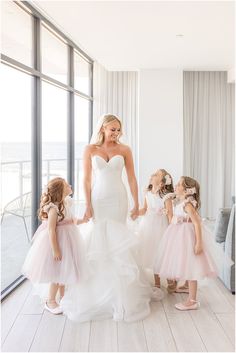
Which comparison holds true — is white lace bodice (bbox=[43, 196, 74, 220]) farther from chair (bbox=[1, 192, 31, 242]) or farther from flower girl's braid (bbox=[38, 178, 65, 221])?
chair (bbox=[1, 192, 31, 242])

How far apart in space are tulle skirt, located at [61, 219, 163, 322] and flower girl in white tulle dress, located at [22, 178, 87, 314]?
0.49 ft

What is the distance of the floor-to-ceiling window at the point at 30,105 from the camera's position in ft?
12.8

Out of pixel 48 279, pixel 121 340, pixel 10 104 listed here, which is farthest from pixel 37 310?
pixel 10 104

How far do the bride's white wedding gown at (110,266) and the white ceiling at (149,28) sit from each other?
4.76ft

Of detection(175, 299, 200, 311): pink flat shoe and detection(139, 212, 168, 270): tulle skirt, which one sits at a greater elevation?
detection(139, 212, 168, 270): tulle skirt

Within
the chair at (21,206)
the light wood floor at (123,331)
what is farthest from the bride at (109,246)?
the chair at (21,206)

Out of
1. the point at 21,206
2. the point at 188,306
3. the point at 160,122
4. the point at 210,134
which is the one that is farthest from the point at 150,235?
the point at 210,134

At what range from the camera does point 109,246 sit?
312cm

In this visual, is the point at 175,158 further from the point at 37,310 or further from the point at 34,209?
the point at 37,310

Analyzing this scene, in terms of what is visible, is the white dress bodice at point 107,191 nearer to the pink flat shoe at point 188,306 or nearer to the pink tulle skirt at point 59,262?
the pink tulle skirt at point 59,262

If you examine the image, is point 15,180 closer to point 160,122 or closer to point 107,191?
point 160,122

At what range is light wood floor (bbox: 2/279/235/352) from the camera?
249 cm
